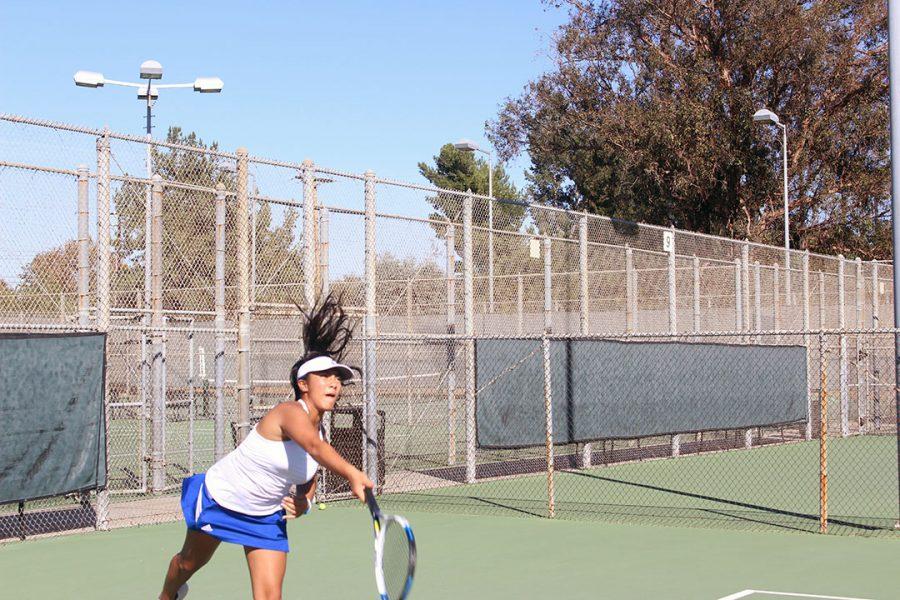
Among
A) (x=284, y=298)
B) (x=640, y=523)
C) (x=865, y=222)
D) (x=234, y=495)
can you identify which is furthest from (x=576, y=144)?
(x=234, y=495)

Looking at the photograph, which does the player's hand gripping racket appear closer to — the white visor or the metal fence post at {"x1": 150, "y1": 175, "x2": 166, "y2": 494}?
the white visor

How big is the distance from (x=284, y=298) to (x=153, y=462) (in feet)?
19.7

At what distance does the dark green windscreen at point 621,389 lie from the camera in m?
14.8

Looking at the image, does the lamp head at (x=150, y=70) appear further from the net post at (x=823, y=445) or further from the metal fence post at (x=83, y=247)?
the net post at (x=823, y=445)

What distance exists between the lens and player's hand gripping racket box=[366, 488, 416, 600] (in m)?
5.12

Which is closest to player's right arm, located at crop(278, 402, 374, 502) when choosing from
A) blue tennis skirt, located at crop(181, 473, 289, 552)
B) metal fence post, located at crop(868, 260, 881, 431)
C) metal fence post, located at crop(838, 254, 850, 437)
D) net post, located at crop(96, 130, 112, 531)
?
blue tennis skirt, located at crop(181, 473, 289, 552)

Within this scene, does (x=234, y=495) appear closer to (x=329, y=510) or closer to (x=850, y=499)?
(x=329, y=510)

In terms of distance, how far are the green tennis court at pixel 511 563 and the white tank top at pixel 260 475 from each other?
9.31 feet

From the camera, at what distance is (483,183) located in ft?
240

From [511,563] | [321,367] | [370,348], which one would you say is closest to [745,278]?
[370,348]

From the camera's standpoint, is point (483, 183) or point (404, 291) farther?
point (483, 183)

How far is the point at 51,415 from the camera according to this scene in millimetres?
11391

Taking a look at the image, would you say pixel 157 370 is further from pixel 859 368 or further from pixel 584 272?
pixel 859 368

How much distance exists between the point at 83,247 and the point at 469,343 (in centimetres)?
480
